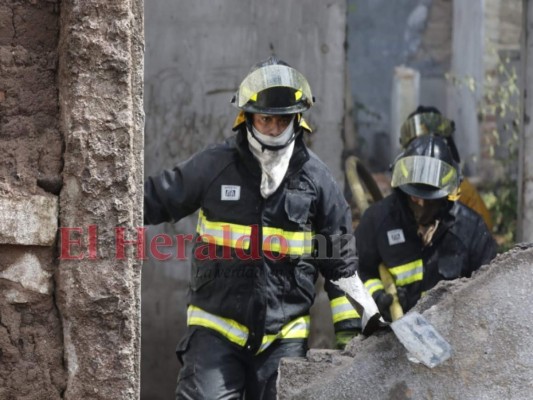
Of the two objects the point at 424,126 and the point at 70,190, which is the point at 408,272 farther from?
the point at 70,190

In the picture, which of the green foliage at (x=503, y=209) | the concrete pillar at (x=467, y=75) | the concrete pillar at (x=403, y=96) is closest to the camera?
the green foliage at (x=503, y=209)

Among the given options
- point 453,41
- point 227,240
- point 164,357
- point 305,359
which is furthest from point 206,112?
point 453,41

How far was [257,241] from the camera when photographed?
5504 mm

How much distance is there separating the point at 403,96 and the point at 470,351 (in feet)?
33.2

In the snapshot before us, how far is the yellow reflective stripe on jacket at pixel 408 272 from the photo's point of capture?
639 centimetres

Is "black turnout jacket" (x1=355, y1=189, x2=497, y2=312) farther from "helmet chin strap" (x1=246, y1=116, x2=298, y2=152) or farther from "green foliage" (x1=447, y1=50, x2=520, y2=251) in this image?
"green foliage" (x1=447, y1=50, x2=520, y2=251)

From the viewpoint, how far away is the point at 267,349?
5551 millimetres

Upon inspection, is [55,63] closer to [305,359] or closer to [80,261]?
[80,261]

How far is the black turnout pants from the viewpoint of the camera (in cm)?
A: 543

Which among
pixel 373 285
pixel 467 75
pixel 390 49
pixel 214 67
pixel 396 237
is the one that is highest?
pixel 390 49

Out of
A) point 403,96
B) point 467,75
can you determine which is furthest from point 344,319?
point 403,96

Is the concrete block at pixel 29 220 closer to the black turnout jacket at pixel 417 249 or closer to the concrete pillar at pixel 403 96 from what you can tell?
the black turnout jacket at pixel 417 249

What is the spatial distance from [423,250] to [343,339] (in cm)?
103

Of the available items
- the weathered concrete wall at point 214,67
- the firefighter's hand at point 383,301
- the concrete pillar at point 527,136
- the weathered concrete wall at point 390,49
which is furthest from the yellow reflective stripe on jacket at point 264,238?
the weathered concrete wall at point 390,49
